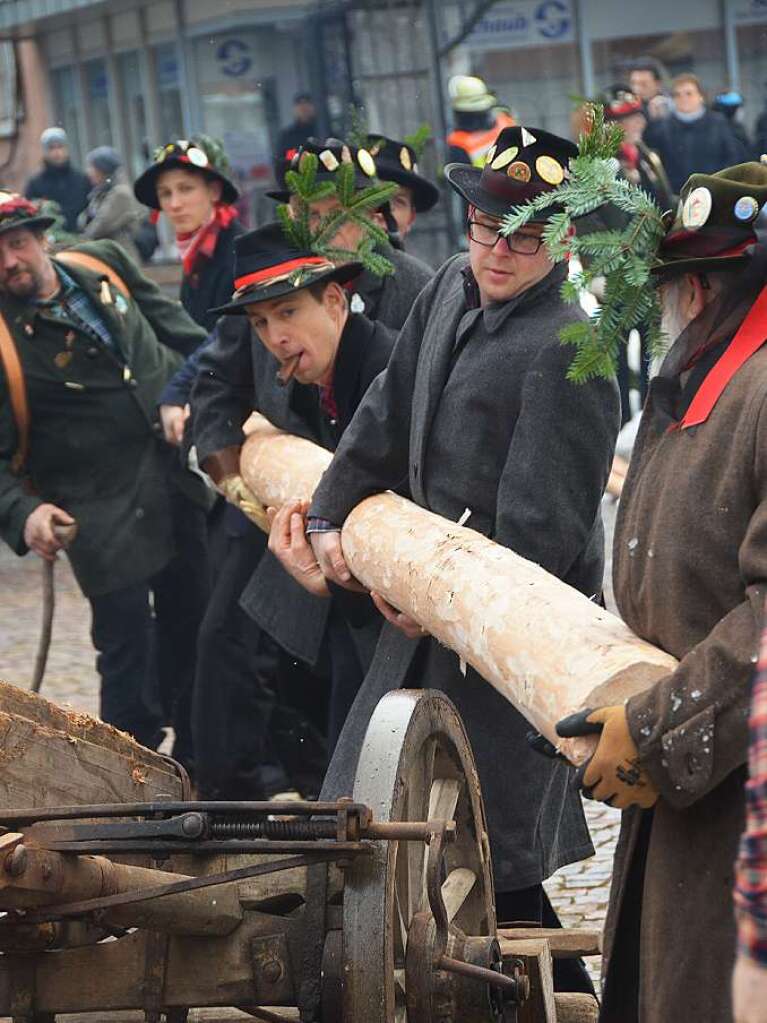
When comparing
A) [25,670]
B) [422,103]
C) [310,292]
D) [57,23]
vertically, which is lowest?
[25,670]

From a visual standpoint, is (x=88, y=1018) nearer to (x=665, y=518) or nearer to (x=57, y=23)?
(x=665, y=518)

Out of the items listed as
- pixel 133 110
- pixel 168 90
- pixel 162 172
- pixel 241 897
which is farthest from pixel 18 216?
pixel 133 110

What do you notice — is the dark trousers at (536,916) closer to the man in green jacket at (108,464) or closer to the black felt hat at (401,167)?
the man in green jacket at (108,464)

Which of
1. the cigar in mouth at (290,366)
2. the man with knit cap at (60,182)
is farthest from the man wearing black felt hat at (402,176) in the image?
the man with knit cap at (60,182)

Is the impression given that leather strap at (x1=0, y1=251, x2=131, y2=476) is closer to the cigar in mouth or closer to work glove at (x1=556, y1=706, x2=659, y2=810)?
the cigar in mouth

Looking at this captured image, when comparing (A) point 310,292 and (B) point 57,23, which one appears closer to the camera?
(A) point 310,292

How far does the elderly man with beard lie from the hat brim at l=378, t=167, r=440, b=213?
3833 mm

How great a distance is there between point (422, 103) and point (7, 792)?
14244mm

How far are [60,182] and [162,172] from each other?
10.7 m

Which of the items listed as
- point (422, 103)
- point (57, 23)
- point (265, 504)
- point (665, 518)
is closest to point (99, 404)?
point (265, 504)

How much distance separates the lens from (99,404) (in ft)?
23.1

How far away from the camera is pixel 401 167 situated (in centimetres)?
697

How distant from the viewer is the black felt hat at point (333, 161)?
5.82 m

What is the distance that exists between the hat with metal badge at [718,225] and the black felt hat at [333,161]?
103 inches
